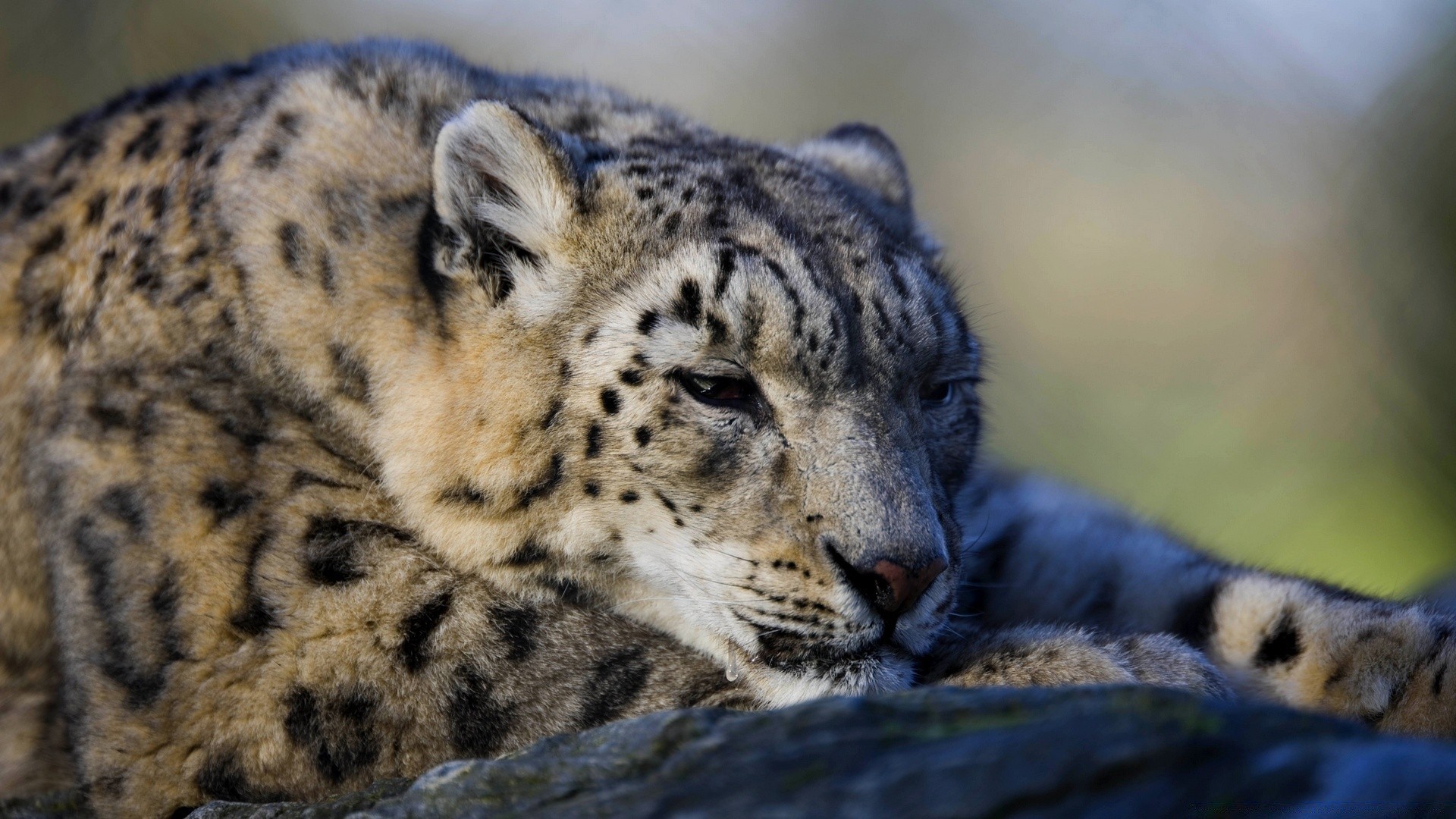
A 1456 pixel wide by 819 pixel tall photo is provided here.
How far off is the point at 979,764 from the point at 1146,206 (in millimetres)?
6640

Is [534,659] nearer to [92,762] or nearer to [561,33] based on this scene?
[92,762]

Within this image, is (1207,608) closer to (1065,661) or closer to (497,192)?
(1065,661)

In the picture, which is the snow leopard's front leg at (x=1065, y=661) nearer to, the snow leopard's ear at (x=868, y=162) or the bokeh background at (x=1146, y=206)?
the snow leopard's ear at (x=868, y=162)

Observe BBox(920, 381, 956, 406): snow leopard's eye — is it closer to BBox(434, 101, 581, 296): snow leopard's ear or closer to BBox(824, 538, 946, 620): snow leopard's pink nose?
BBox(824, 538, 946, 620): snow leopard's pink nose

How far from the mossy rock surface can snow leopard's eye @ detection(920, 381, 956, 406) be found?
117 centimetres

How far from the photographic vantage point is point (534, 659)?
106 inches

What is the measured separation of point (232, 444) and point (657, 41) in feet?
16.5

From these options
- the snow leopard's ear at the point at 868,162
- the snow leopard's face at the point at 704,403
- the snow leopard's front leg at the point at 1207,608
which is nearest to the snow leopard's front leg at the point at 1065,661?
the snow leopard's face at the point at 704,403

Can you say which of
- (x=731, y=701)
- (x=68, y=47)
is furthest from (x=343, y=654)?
(x=68, y=47)

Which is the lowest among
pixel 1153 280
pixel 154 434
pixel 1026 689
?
pixel 1026 689

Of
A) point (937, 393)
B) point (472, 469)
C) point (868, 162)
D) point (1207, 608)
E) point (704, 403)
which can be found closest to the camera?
point (704, 403)

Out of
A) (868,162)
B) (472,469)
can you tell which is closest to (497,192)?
(472,469)

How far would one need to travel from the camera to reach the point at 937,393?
317cm

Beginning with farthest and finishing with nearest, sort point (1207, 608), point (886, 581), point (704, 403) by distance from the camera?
point (1207, 608)
point (704, 403)
point (886, 581)
